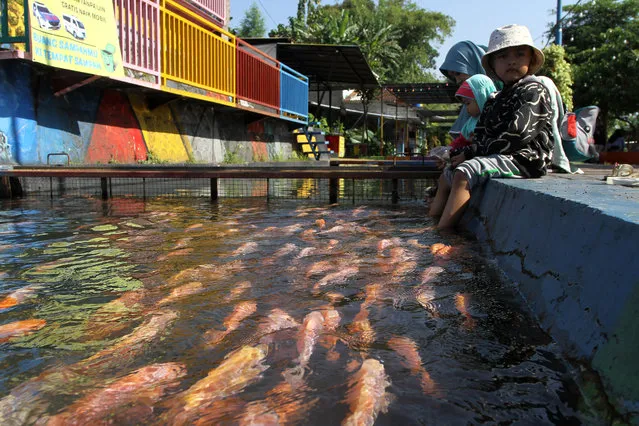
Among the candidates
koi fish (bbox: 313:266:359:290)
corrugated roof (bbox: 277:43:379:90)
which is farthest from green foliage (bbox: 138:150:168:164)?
koi fish (bbox: 313:266:359:290)

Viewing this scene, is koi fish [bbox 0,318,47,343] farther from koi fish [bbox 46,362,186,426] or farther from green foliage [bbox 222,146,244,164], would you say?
green foliage [bbox 222,146,244,164]

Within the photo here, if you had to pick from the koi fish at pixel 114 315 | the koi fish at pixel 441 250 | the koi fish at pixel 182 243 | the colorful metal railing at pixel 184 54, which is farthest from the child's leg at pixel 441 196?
the colorful metal railing at pixel 184 54

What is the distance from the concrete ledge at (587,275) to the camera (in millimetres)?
1474

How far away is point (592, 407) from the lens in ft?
5.11

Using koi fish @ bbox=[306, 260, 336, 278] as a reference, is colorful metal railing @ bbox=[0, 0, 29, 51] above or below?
above

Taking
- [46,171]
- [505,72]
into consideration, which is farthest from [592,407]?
[46,171]

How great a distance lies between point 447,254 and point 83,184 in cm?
674

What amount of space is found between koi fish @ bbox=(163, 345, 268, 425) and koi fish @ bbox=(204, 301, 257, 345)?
20 centimetres

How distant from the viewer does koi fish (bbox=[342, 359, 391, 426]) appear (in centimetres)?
159

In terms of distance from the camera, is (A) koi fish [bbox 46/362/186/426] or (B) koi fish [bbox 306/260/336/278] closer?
(A) koi fish [bbox 46/362/186/426]

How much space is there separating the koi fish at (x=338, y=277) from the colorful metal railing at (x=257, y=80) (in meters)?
12.2

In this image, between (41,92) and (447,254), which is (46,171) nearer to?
(41,92)

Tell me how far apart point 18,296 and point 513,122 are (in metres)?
3.66

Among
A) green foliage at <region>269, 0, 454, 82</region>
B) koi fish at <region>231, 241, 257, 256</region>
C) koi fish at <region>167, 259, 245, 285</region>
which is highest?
green foliage at <region>269, 0, 454, 82</region>
